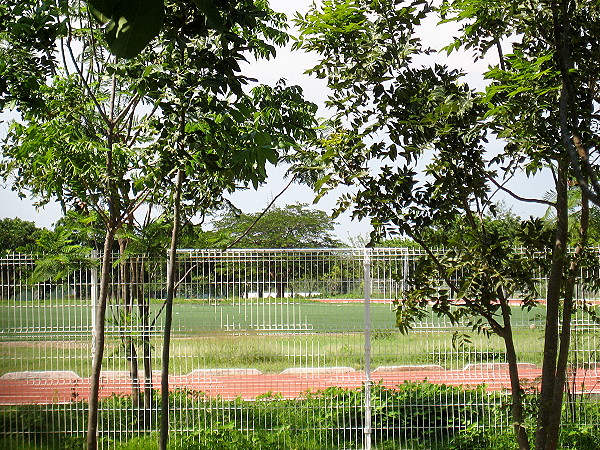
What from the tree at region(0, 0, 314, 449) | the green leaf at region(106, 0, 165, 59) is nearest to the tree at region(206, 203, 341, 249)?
the tree at region(0, 0, 314, 449)

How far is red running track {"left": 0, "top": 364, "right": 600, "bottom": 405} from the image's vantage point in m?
6.21

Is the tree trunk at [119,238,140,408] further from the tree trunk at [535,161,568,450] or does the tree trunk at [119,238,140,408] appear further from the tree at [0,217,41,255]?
the tree at [0,217,41,255]

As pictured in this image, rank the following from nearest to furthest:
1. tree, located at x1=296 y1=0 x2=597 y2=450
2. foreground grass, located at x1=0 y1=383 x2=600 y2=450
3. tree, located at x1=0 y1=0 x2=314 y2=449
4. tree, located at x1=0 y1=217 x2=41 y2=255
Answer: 1. tree, located at x1=0 y1=0 x2=314 y2=449
2. tree, located at x1=296 y1=0 x2=597 y2=450
3. foreground grass, located at x1=0 y1=383 x2=600 y2=450
4. tree, located at x1=0 y1=217 x2=41 y2=255

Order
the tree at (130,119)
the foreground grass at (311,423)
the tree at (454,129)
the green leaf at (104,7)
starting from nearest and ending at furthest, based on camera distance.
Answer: the green leaf at (104,7)
the tree at (130,119)
the tree at (454,129)
the foreground grass at (311,423)

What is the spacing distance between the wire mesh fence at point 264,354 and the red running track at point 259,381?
0.04ft

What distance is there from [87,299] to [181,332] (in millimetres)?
878

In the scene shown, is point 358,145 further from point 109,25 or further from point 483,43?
point 109,25

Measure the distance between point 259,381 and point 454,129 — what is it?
360 centimetres

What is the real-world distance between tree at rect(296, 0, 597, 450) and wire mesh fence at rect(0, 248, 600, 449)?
2660mm

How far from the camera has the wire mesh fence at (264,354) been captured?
618cm

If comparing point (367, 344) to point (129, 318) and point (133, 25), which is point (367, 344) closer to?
point (129, 318)

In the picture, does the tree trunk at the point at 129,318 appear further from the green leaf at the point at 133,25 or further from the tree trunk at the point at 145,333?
the green leaf at the point at 133,25

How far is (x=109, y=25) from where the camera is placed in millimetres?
478

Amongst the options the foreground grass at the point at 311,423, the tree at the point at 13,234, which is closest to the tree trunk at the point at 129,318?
the foreground grass at the point at 311,423
